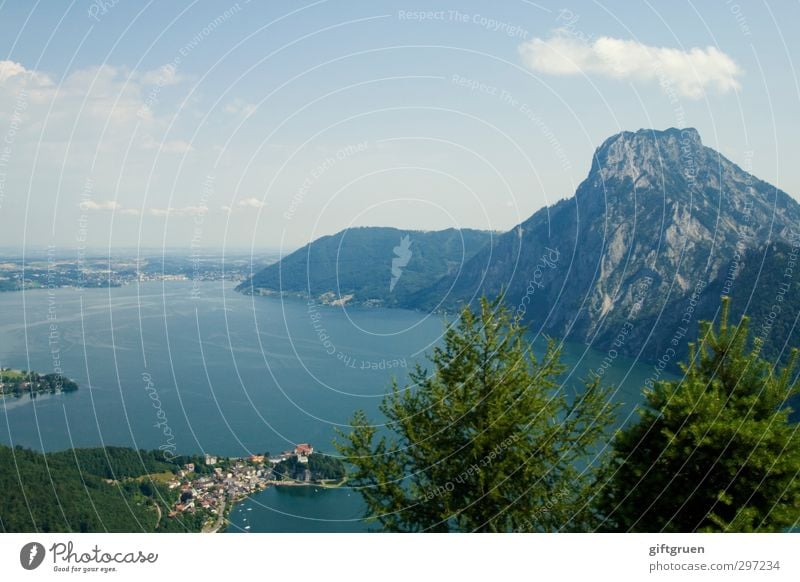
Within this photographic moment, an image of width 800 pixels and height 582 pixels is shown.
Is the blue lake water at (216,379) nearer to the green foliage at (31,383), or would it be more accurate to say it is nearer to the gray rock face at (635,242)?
the green foliage at (31,383)

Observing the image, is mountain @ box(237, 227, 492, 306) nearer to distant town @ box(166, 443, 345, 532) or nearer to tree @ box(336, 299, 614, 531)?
distant town @ box(166, 443, 345, 532)

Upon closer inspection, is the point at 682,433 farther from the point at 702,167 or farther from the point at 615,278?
the point at 702,167

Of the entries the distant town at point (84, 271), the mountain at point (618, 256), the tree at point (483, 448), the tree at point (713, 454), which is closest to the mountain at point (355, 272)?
the mountain at point (618, 256)

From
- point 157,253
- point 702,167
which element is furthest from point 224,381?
point 702,167

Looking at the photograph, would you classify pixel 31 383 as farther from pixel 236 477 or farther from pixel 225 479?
pixel 236 477

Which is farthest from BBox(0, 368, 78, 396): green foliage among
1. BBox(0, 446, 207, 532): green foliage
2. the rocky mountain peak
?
the rocky mountain peak
